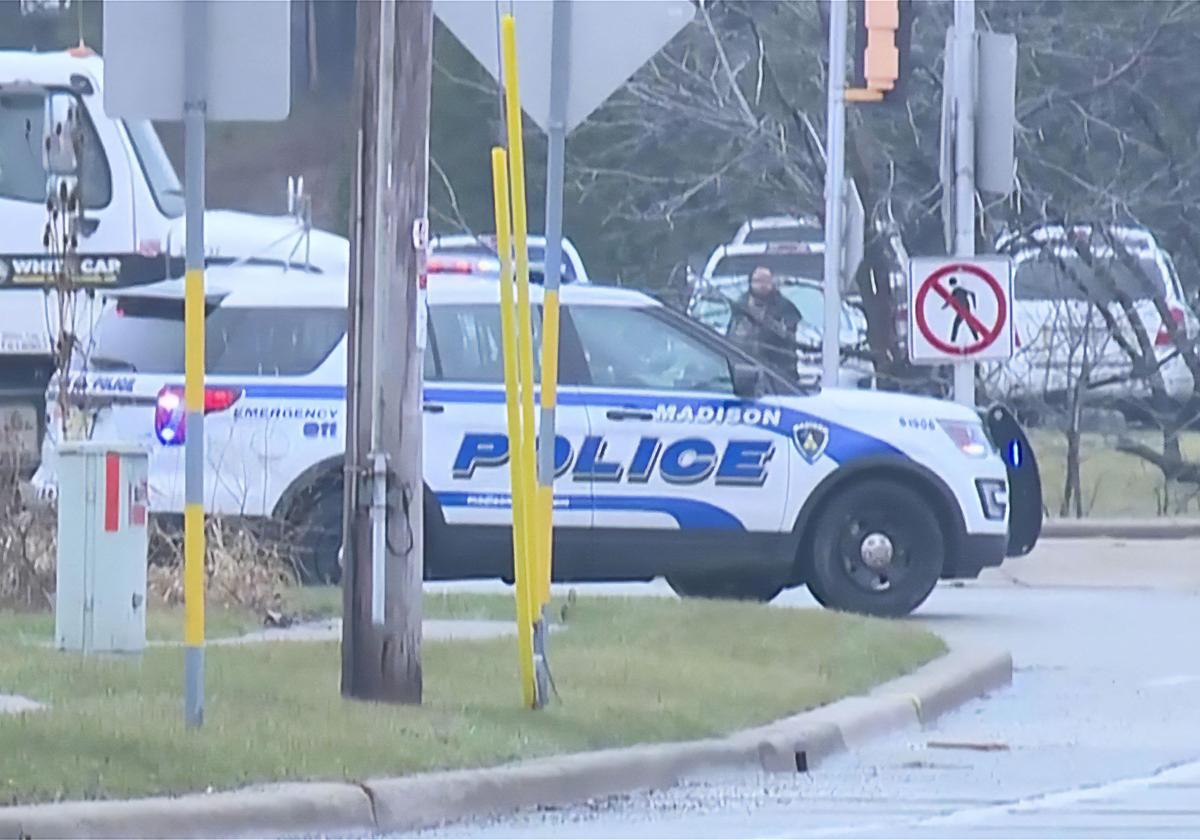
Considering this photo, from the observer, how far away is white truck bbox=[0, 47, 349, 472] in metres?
16.5

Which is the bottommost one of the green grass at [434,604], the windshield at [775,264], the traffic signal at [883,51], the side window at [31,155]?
the green grass at [434,604]

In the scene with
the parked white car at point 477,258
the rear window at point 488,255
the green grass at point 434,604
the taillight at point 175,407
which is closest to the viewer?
the green grass at point 434,604

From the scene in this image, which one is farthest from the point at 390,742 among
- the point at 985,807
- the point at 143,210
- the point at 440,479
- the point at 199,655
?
the point at 143,210

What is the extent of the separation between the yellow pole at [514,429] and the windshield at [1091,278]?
1428 cm

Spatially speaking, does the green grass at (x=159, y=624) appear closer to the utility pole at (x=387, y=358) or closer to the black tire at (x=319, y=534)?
the black tire at (x=319, y=534)

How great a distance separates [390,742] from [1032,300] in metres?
17.7

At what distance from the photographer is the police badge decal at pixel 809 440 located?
592 inches

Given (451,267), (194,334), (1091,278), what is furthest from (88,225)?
(1091,278)

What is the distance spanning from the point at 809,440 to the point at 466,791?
6.49 meters

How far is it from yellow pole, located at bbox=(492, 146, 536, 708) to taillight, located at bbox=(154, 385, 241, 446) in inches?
198

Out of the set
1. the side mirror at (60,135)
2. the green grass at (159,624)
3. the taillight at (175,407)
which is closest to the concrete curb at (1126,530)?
the taillight at (175,407)

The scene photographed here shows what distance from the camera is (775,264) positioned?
28.5 m

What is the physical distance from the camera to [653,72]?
2519 centimetres

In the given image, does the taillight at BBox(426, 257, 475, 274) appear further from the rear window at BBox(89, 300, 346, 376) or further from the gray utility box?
the gray utility box
